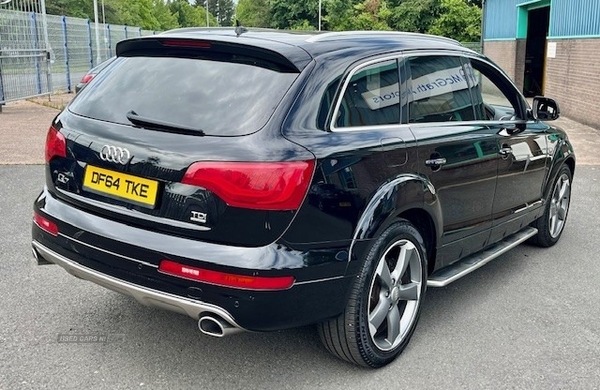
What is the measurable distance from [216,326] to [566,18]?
15.9 m

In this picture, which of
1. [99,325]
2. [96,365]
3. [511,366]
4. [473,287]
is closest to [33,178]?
[99,325]

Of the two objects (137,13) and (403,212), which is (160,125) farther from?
(137,13)

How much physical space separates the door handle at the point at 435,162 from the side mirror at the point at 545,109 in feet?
5.72

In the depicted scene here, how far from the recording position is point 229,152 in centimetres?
276

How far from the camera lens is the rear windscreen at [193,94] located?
290 centimetres

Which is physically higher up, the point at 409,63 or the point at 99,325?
the point at 409,63

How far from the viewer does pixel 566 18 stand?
16062mm

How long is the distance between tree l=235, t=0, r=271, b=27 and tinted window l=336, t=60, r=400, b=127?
50381mm

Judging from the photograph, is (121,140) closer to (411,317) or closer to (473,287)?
(411,317)

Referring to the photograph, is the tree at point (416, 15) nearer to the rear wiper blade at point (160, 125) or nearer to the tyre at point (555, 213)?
the tyre at point (555, 213)

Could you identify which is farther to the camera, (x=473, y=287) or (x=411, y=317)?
(x=473, y=287)

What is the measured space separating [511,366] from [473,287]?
1.20 metres

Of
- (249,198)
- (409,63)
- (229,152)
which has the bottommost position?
(249,198)

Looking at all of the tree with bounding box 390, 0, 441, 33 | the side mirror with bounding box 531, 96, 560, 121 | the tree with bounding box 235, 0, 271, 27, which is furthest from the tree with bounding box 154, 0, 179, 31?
the side mirror with bounding box 531, 96, 560, 121
